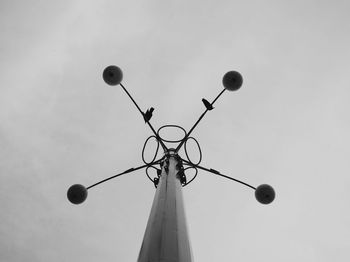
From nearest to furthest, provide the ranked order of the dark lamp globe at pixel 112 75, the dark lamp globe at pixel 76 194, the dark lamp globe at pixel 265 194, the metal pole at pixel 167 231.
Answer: the metal pole at pixel 167 231
the dark lamp globe at pixel 76 194
the dark lamp globe at pixel 265 194
the dark lamp globe at pixel 112 75

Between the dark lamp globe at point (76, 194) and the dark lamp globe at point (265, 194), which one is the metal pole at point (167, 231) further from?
the dark lamp globe at point (265, 194)

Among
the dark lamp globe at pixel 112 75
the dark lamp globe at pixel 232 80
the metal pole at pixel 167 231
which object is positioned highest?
the dark lamp globe at pixel 112 75

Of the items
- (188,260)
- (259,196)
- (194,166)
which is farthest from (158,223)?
(259,196)

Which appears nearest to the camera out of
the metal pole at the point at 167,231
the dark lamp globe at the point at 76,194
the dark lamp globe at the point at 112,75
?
the metal pole at the point at 167,231

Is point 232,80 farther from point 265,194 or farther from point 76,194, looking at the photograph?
point 76,194

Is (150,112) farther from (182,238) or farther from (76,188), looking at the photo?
(182,238)

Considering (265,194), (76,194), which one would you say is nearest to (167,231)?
(76,194)

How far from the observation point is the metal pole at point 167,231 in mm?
3732

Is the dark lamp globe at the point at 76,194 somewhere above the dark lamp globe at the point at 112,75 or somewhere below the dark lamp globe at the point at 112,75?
below

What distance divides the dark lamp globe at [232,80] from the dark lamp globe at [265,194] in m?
2.60

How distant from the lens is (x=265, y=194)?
752cm

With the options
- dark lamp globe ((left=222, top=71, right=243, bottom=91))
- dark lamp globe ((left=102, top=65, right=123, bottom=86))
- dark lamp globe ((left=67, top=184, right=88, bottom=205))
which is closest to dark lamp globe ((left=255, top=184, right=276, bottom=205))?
dark lamp globe ((left=222, top=71, right=243, bottom=91))

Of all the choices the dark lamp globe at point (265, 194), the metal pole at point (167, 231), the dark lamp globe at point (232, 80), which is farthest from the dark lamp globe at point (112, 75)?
the dark lamp globe at point (265, 194)

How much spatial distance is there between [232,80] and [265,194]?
116 inches
